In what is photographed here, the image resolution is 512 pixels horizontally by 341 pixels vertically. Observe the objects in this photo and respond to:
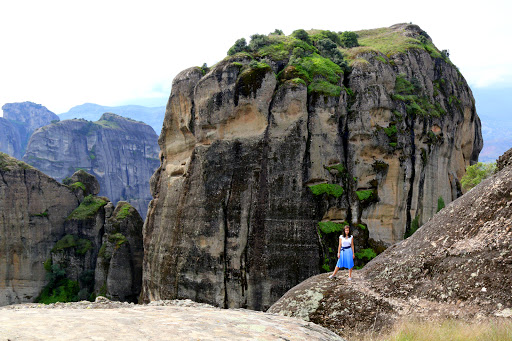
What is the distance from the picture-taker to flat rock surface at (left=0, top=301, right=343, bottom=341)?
4191 mm

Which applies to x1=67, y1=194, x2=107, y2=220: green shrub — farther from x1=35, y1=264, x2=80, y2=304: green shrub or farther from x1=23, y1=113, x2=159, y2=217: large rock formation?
x1=23, y1=113, x2=159, y2=217: large rock formation

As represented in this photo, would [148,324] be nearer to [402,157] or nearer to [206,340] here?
[206,340]

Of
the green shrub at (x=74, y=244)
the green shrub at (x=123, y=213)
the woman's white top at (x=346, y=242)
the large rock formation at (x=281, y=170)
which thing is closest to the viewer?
the woman's white top at (x=346, y=242)

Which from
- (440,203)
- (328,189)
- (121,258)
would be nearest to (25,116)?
(121,258)

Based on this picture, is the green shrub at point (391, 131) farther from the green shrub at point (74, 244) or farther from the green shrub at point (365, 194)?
the green shrub at point (74, 244)

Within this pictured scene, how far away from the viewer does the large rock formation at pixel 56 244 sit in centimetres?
3897

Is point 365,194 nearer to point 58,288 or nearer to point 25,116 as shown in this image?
point 58,288

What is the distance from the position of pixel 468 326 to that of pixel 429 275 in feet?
7.02

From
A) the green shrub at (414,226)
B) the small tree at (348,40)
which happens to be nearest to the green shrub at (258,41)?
the small tree at (348,40)

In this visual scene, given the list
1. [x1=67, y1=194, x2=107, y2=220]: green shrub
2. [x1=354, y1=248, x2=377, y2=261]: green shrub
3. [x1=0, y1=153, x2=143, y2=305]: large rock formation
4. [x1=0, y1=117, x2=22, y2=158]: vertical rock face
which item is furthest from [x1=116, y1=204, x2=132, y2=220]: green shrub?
[x1=0, y1=117, x2=22, y2=158]: vertical rock face

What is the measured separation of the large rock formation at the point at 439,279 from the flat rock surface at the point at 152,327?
3223mm

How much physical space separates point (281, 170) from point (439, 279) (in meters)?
17.1

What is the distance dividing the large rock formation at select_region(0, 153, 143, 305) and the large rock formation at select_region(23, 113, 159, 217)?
59807mm

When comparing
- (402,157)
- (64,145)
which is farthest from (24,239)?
A: (64,145)
